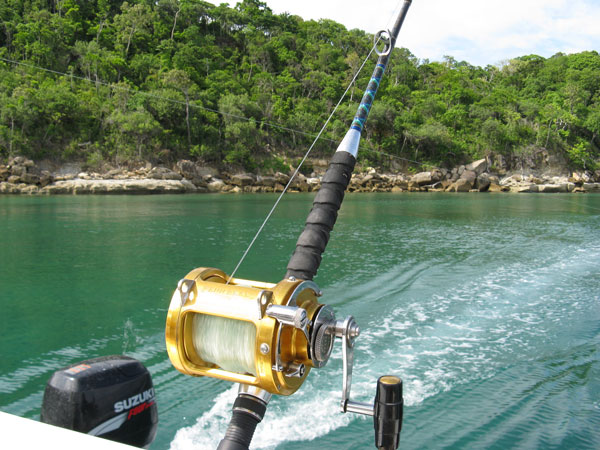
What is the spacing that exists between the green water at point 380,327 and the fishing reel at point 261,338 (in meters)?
1.72

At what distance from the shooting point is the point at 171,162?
143ft

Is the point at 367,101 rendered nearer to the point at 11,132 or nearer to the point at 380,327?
the point at 380,327

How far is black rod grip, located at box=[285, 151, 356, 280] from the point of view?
81.9 inches

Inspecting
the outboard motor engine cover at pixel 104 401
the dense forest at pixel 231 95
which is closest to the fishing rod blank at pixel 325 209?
the outboard motor engine cover at pixel 104 401

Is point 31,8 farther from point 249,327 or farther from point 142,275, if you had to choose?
point 249,327

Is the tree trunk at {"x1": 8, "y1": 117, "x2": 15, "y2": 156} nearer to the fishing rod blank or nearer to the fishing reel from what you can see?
the fishing rod blank

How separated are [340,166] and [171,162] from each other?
43.0 m

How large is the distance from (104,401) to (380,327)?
13.1 ft

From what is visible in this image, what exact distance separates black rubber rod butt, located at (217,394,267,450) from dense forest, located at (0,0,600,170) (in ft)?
116

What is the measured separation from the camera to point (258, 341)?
1403mm

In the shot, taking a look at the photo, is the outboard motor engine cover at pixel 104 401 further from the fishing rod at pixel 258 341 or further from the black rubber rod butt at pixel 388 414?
the black rubber rod butt at pixel 388 414

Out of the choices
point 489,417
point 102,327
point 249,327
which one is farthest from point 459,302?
point 249,327

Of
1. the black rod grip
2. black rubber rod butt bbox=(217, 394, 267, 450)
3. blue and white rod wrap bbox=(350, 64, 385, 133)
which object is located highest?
blue and white rod wrap bbox=(350, 64, 385, 133)

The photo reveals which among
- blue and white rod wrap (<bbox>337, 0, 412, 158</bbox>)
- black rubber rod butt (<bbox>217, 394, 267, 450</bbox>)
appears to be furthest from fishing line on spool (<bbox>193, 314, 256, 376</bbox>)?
blue and white rod wrap (<bbox>337, 0, 412, 158</bbox>)
